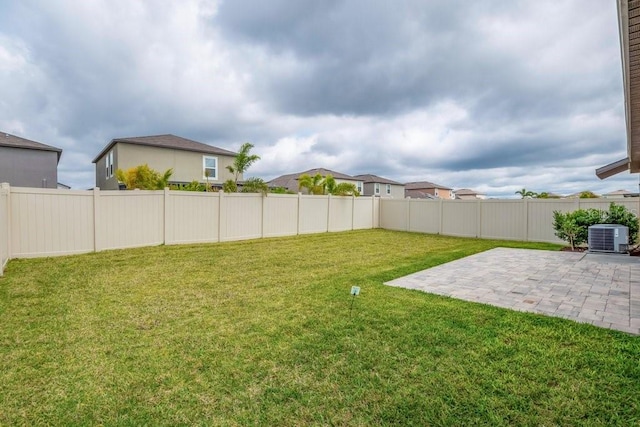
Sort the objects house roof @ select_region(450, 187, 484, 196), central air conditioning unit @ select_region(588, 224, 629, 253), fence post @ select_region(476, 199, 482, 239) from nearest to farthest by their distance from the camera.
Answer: central air conditioning unit @ select_region(588, 224, 629, 253)
fence post @ select_region(476, 199, 482, 239)
house roof @ select_region(450, 187, 484, 196)

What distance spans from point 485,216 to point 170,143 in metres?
18.2

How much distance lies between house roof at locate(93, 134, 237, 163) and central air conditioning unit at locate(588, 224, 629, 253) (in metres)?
19.4

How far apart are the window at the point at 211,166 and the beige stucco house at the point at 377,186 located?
18974mm

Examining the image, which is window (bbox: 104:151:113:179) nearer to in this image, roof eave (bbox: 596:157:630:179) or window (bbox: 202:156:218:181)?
window (bbox: 202:156:218:181)

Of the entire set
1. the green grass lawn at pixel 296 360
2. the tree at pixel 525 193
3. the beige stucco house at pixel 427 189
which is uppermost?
the beige stucco house at pixel 427 189

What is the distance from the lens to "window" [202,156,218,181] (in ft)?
67.6

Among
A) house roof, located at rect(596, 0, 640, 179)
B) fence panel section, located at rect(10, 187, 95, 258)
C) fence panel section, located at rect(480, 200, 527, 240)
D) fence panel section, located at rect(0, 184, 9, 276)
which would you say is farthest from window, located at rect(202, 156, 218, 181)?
house roof, located at rect(596, 0, 640, 179)

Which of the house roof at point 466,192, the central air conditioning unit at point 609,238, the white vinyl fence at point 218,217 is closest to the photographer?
the white vinyl fence at point 218,217

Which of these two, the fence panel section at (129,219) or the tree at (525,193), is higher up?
the tree at (525,193)

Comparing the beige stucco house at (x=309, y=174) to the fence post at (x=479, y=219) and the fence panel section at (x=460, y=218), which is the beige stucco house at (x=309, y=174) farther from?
the fence post at (x=479, y=219)

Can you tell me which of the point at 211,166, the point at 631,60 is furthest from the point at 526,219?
the point at 211,166

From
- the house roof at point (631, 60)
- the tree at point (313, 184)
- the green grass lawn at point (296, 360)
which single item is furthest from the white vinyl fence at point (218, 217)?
the house roof at point (631, 60)

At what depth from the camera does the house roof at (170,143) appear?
59.8 feet

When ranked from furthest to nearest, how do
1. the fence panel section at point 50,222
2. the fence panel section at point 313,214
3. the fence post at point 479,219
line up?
1. the fence panel section at point 313,214
2. the fence post at point 479,219
3. the fence panel section at point 50,222
